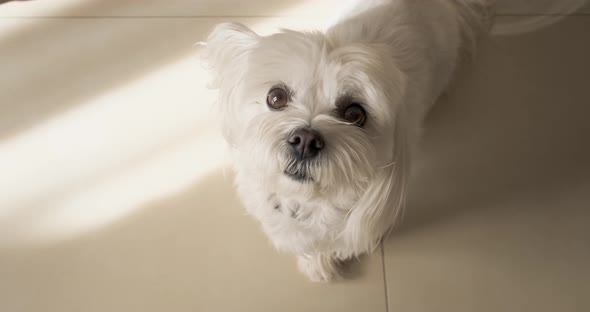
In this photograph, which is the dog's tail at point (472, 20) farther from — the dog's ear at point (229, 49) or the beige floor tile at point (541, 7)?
the dog's ear at point (229, 49)

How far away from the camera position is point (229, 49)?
0.91 meters

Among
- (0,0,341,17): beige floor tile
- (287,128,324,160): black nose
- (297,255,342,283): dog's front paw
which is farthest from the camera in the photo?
(0,0,341,17): beige floor tile

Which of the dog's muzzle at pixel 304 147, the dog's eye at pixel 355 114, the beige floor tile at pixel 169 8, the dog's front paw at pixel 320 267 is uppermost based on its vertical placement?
the beige floor tile at pixel 169 8

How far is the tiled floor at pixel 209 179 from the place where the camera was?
1.24 meters

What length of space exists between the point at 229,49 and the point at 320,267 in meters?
0.59

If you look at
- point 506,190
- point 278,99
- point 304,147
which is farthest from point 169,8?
point 506,190

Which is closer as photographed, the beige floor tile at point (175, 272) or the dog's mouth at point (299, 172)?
the dog's mouth at point (299, 172)

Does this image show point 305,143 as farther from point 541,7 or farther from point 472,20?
point 541,7

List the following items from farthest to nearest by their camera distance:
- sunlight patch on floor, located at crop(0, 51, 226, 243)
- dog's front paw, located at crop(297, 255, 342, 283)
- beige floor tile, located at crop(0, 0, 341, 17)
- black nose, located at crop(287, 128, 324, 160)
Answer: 1. beige floor tile, located at crop(0, 0, 341, 17)
2. sunlight patch on floor, located at crop(0, 51, 226, 243)
3. dog's front paw, located at crop(297, 255, 342, 283)
4. black nose, located at crop(287, 128, 324, 160)

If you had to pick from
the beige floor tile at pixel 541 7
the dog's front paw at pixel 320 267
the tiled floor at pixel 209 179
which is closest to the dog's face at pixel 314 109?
the dog's front paw at pixel 320 267

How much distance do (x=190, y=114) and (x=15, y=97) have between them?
22.4 inches

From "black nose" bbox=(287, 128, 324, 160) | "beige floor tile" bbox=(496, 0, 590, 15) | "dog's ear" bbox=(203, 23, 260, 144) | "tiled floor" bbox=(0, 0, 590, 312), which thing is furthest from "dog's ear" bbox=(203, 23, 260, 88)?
"beige floor tile" bbox=(496, 0, 590, 15)

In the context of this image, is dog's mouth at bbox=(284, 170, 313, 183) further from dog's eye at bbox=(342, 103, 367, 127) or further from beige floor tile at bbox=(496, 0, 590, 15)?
beige floor tile at bbox=(496, 0, 590, 15)

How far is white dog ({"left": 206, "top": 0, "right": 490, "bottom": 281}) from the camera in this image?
808mm
